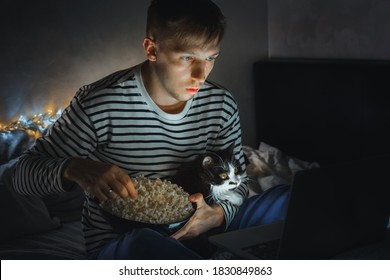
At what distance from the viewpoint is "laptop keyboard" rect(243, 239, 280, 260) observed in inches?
44.4

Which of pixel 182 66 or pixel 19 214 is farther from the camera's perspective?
pixel 19 214

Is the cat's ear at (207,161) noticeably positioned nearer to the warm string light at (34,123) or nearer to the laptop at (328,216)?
the laptop at (328,216)

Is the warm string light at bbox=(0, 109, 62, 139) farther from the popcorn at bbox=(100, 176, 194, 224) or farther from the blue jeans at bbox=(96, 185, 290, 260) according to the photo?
the blue jeans at bbox=(96, 185, 290, 260)

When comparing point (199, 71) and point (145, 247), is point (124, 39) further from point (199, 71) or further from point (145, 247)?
point (145, 247)

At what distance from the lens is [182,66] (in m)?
1.37

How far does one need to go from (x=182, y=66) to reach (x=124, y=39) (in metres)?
1.00

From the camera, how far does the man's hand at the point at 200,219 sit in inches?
51.9

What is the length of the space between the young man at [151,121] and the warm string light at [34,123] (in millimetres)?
757

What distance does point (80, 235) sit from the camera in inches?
72.9

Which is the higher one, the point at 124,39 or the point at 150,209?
the point at 124,39

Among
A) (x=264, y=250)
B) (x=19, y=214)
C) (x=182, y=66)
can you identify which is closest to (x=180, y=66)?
(x=182, y=66)

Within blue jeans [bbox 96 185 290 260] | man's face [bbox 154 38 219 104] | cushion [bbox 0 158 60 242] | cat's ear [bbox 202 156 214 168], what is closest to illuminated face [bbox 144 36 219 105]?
man's face [bbox 154 38 219 104]

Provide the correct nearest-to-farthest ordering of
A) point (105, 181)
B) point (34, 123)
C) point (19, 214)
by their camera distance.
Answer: point (105, 181) → point (19, 214) → point (34, 123)

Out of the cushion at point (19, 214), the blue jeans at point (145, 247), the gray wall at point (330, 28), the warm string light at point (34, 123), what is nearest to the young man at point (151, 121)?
the blue jeans at point (145, 247)
